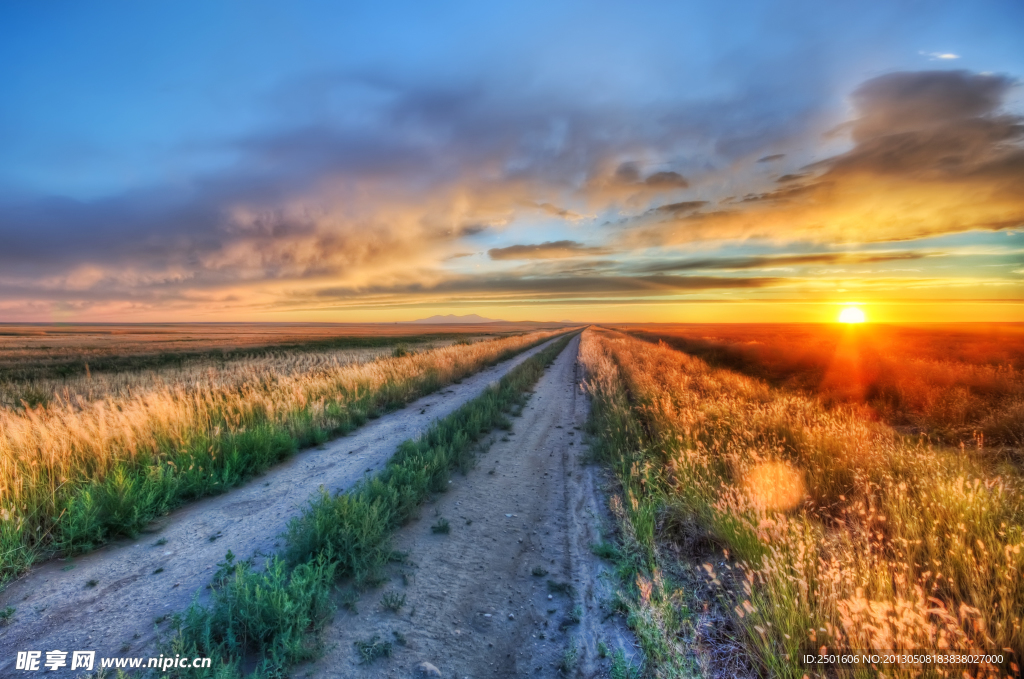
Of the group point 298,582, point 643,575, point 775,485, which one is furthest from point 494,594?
point 775,485

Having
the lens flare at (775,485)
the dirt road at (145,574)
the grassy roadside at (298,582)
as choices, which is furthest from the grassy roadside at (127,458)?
the lens flare at (775,485)

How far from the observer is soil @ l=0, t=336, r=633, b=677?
11.3 feet

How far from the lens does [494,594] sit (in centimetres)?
431

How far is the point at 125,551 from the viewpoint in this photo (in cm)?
486

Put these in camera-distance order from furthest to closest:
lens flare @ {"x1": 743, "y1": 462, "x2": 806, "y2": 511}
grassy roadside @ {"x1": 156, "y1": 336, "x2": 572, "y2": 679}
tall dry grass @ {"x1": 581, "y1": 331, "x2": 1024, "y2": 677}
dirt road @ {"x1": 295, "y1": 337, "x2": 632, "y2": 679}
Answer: lens flare @ {"x1": 743, "y1": 462, "x2": 806, "y2": 511} → dirt road @ {"x1": 295, "y1": 337, "x2": 632, "y2": 679} → grassy roadside @ {"x1": 156, "y1": 336, "x2": 572, "y2": 679} → tall dry grass @ {"x1": 581, "y1": 331, "x2": 1024, "y2": 677}

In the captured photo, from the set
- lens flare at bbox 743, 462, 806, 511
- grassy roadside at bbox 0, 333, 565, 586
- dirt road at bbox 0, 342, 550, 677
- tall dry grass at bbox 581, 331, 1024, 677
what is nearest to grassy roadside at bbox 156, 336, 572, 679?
dirt road at bbox 0, 342, 550, 677

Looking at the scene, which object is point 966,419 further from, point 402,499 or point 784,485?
point 402,499

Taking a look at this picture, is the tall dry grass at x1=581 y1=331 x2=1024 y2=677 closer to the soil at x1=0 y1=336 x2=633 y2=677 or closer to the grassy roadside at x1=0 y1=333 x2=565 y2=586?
the soil at x1=0 y1=336 x2=633 y2=677

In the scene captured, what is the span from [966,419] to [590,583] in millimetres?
12133

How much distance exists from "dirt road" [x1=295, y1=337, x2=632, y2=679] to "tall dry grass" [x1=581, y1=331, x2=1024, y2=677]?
1.94 ft

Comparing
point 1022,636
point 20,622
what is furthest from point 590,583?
point 20,622

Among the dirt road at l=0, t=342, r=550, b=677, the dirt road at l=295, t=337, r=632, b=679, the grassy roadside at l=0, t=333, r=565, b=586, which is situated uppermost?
the grassy roadside at l=0, t=333, r=565, b=586

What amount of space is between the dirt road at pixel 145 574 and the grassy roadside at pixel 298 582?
36 cm

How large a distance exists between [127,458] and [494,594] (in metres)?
7.02
